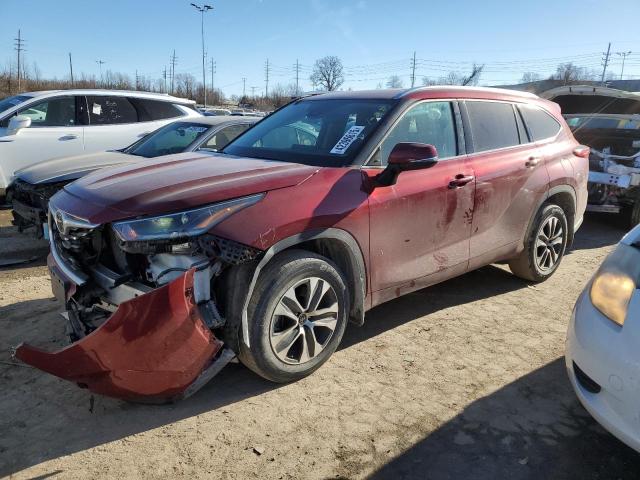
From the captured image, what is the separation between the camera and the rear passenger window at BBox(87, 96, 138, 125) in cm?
838

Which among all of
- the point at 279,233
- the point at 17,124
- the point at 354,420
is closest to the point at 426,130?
the point at 279,233

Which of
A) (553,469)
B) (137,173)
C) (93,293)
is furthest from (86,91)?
(553,469)

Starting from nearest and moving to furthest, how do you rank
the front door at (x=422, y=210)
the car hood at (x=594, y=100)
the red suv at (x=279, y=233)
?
1. the red suv at (x=279, y=233)
2. the front door at (x=422, y=210)
3. the car hood at (x=594, y=100)

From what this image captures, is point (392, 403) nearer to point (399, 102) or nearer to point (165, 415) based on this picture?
point (165, 415)

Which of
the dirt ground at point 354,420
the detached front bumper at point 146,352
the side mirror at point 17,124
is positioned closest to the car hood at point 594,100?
the dirt ground at point 354,420

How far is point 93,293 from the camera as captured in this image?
282 centimetres

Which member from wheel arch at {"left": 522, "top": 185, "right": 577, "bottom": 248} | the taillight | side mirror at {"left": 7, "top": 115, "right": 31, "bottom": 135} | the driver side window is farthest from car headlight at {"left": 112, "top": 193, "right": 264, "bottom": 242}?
side mirror at {"left": 7, "top": 115, "right": 31, "bottom": 135}

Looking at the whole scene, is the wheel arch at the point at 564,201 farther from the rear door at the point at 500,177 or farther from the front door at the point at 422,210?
the front door at the point at 422,210

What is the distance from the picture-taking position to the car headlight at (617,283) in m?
2.33

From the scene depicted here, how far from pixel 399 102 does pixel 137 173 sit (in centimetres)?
189

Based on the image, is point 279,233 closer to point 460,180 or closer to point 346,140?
point 346,140

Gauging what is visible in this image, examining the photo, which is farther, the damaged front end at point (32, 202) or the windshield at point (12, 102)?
the windshield at point (12, 102)

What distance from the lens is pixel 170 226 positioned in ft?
8.67

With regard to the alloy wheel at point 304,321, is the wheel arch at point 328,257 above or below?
above
